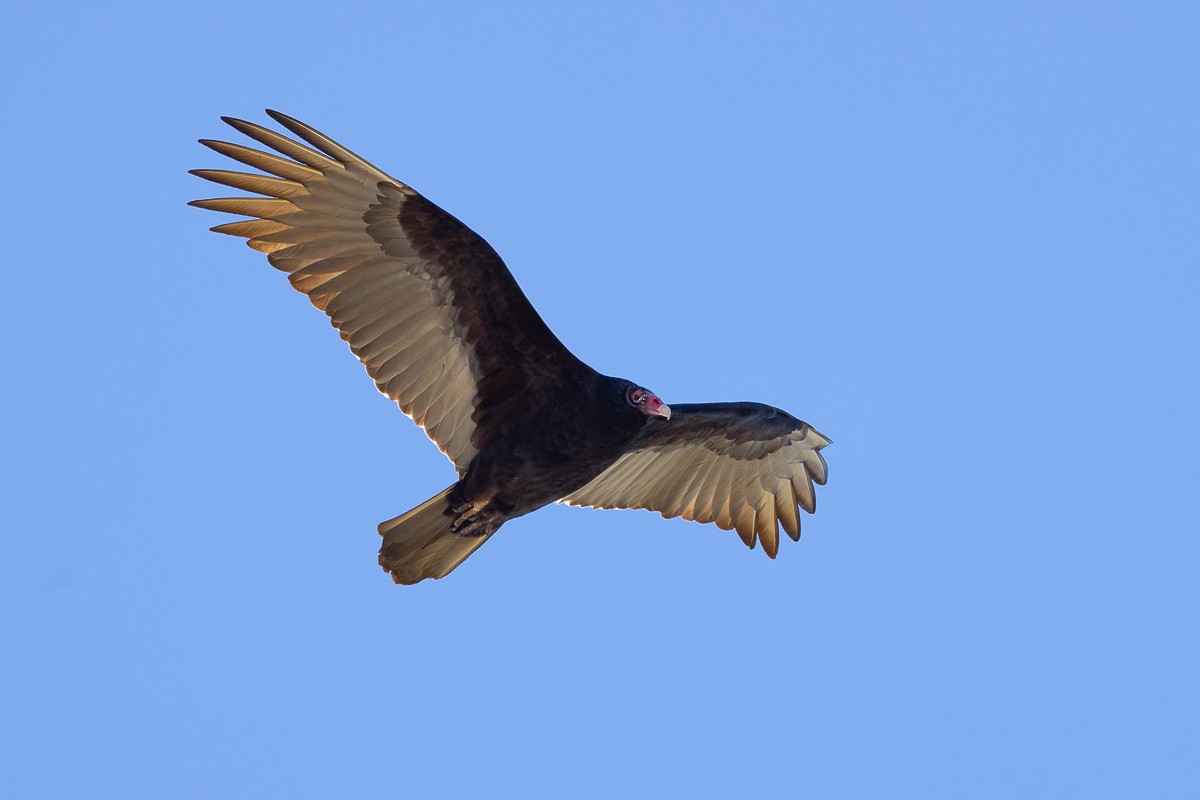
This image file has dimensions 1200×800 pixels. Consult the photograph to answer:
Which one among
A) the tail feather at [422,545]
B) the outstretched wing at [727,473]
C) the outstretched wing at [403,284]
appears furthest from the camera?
the outstretched wing at [727,473]

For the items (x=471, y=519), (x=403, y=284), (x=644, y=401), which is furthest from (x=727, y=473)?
(x=403, y=284)

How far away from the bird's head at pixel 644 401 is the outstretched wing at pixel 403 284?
1.13 feet

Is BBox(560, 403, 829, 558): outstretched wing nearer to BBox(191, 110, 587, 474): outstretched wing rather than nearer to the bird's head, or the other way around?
the bird's head

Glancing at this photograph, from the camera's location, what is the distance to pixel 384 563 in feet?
27.5

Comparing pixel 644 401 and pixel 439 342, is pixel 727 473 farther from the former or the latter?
pixel 439 342

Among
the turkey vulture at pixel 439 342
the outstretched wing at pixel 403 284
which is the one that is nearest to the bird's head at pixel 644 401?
the turkey vulture at pixel 439 342

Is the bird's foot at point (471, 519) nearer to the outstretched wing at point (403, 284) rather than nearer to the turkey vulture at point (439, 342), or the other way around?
the turkey vulture at point (439, 342)


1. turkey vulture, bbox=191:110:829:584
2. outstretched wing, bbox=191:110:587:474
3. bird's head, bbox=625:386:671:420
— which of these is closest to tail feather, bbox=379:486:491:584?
turkey vulture, bbox=191:110:829:584

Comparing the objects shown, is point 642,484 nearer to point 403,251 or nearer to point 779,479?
point 779,479

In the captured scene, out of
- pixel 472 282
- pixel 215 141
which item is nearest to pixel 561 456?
pixel 472 282

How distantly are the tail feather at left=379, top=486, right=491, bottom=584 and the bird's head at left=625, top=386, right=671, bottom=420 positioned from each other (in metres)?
1.12

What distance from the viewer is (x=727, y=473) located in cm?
991

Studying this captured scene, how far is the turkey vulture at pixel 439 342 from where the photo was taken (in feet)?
26.9

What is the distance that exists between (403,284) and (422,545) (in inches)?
55.6
